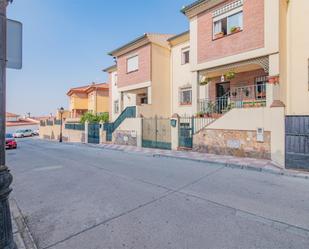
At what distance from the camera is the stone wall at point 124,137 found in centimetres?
Result: 1816

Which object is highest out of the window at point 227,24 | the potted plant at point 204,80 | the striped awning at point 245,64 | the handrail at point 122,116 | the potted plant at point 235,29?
the window at point 227,24

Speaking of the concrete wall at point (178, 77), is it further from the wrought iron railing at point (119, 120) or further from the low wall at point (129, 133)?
the low wall at point (129, 133)

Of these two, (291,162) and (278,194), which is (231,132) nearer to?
(291,162)

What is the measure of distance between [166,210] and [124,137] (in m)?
14.6

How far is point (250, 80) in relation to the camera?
1470 centimetres

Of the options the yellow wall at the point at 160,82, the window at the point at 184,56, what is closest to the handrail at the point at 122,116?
the yellow wall at the point at 160,82

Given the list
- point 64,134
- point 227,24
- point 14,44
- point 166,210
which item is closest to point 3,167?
point 14,44

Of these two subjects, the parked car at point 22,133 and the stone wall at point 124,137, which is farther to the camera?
the parked car at point 22,133

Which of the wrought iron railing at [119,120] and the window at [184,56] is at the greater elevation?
the window at [184,56]

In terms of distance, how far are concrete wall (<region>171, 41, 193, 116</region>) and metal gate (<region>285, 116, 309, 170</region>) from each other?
32.1 feet

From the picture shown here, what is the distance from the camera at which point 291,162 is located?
8.65 metres

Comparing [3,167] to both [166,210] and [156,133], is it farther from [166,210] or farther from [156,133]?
[156,133]

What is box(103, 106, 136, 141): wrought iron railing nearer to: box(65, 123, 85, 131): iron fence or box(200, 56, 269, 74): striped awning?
box(65, 123, 85, 131): iron fence

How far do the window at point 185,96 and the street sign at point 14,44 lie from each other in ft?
52.8
